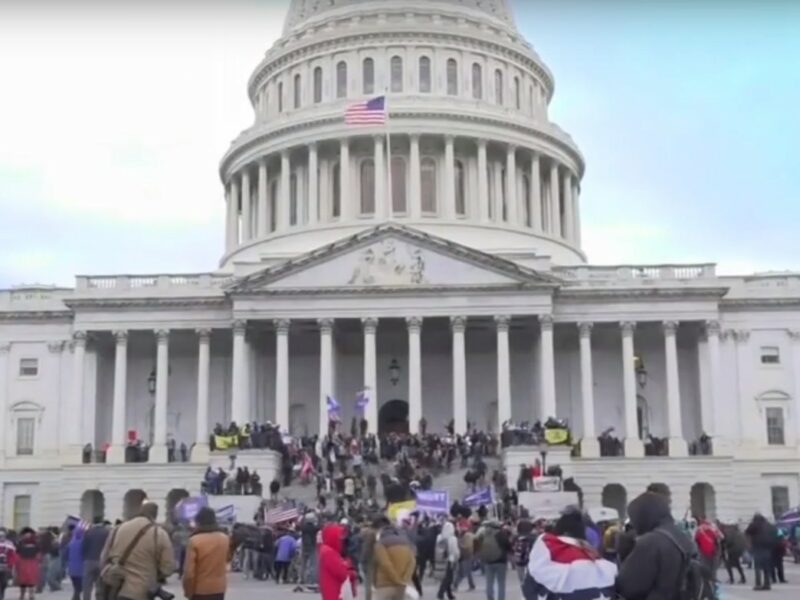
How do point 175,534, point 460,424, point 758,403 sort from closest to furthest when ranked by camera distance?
point 175,534, point 460,424, point 758,403

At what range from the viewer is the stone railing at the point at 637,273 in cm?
6538

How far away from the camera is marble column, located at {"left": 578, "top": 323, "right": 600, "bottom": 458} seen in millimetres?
62406

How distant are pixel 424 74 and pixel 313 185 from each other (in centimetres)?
1076

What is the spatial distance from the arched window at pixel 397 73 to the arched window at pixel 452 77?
118 inches

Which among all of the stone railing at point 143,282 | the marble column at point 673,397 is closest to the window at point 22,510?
the stone railing at point 143,282

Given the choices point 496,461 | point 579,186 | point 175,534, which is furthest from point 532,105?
point 175,534

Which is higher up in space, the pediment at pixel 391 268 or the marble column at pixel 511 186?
the marble column at pixel 511 186

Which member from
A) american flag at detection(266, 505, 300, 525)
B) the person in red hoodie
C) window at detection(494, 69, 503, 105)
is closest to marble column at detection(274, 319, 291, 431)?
american flag at detection(266, 505, 300, 525)

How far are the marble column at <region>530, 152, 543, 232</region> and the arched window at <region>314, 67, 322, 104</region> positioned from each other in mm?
14126

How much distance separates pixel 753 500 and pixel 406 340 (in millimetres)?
19250

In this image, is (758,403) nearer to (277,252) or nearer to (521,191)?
(521,191)

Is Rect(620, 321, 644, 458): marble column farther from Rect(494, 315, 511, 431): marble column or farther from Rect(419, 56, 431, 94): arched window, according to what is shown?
Rect(419, 56, 431, 94): arched window

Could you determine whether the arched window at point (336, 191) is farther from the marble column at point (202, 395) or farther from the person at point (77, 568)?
the person at point (77, 568)

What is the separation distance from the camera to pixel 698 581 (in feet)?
31.8
